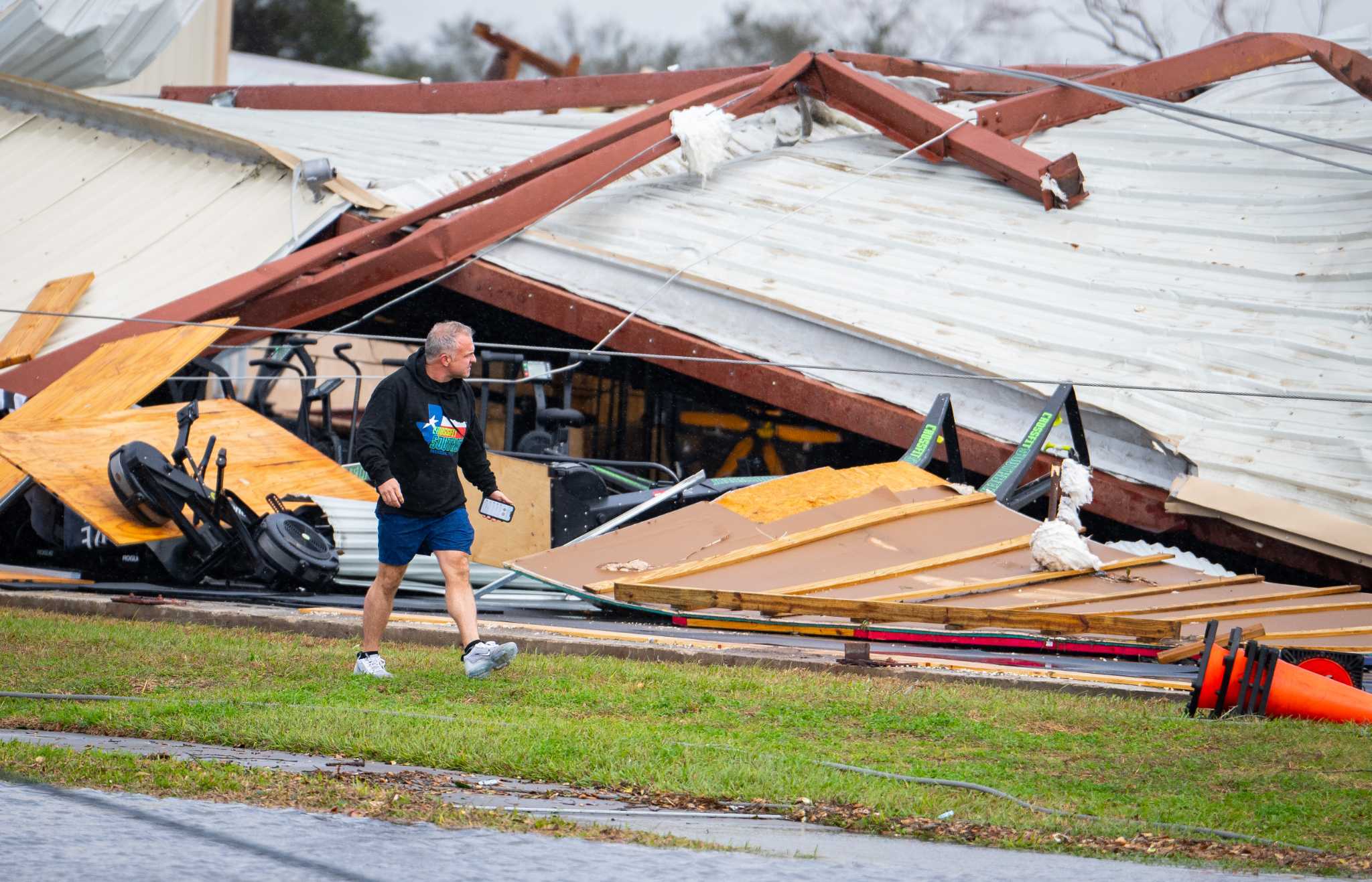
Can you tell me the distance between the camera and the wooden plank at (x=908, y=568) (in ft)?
28.4

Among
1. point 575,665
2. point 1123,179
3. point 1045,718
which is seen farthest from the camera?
point 1123,179

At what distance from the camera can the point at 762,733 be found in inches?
214

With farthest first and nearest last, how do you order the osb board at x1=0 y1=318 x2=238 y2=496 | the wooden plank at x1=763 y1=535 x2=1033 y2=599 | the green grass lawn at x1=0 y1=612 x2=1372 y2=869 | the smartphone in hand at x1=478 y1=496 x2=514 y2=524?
1. the osb board at x1=0 y1=318 x2=238 y2=496
2. the wooden plank at x1=763 y1=535 x2=1033 y2=599
3. the smartphone in hand at x1=478 y1=496 x2=514 y2=524
4. the green grass lawn at x1=0 y1=612 x2=1372 y2=869

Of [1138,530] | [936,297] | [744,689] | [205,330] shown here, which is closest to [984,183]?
[936,297]

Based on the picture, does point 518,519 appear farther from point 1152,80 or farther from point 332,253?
point 1152,80

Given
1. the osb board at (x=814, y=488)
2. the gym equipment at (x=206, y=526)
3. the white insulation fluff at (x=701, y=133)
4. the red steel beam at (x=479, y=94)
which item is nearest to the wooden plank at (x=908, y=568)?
the osb board at (x=814, y=488)

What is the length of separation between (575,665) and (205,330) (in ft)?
22.4

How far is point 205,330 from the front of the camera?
12398mm

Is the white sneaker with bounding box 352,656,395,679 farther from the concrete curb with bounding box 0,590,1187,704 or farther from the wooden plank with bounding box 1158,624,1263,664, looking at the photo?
the wooden plank with bounding box 1158,624,1263,664

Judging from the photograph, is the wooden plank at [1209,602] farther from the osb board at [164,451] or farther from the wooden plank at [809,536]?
the osb board at [164,451]

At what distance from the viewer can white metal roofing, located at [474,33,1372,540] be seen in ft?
36.7

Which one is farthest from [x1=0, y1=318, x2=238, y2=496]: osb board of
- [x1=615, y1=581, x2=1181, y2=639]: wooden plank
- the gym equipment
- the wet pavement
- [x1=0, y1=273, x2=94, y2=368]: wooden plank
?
the wet pavement

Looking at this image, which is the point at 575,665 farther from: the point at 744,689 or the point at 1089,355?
the point at 1089,355

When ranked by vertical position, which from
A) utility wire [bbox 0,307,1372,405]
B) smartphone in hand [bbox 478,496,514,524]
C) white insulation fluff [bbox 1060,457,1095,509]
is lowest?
smartphone in hand [bbox 478,496,514,524]
